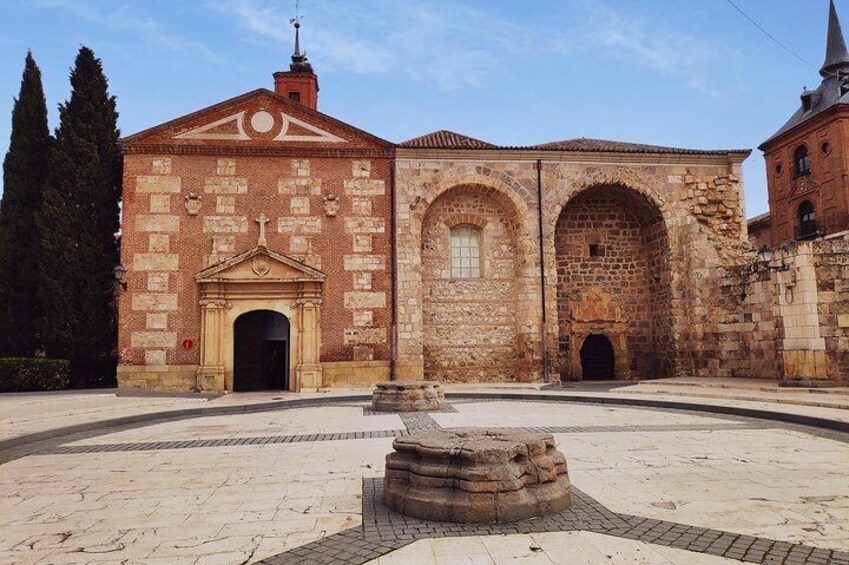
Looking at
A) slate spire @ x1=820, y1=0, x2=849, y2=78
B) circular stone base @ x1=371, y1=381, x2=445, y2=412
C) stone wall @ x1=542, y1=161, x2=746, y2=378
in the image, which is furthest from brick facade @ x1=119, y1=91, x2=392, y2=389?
slate spire @ x1=820, y1=0, x2=849, y2=78

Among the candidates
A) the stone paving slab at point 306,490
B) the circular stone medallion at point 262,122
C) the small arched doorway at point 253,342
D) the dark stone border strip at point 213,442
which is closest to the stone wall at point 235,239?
the circular stone medallion at point 262,122

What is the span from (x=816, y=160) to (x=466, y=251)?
1156 inches

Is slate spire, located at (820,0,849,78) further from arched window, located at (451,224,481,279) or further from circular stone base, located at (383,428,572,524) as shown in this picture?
circular stone base, located at (383,428,572,524)

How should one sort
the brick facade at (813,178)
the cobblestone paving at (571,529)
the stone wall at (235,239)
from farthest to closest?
1. the brick facade at (813,178)
2. the stone wall at (235,239)
3. the cobblestone paving at (571,529)

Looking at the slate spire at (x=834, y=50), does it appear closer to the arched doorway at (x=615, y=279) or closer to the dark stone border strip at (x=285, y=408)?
the arched doorway at (x=615, y=279)

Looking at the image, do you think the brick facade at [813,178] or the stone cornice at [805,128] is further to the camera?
the brick facade at [813,178]

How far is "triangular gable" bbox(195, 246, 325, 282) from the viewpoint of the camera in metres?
17.2

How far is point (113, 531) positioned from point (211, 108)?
53.2 feet

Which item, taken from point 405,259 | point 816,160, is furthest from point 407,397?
point 816,160

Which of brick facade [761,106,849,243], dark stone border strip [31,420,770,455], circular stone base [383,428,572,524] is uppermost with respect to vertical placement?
brick facade [761,106,849,243]

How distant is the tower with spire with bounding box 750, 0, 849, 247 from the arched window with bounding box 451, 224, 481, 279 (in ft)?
90.0

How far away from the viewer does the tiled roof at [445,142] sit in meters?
18.6

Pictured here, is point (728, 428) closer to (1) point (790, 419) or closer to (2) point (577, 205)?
(1) point (790, 419)

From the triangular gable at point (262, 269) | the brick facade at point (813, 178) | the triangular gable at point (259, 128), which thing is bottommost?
the triangular gable at point (262, 269)
